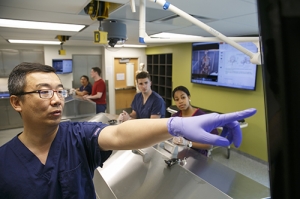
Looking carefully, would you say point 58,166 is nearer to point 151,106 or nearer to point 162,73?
point 151,106

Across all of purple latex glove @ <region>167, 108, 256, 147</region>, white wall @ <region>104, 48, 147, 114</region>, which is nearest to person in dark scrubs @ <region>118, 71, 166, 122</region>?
purple latex glove @ <region>167, 108, 256, 147</region>

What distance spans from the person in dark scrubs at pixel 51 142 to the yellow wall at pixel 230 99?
3.05m

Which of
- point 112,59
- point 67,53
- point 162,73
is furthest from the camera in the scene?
point 112,59

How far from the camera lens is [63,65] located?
19.5 ft

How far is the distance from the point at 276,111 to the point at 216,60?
4.03 metres

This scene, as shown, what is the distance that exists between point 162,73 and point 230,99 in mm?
2638

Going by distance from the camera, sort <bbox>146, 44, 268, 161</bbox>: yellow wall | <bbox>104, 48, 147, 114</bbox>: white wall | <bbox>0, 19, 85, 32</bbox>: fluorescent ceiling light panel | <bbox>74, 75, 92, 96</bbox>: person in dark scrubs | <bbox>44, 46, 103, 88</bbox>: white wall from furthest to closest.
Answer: <bbox>104, 48, 147, 114</bbox>: white wall < <bbox>44, 46, 103, 88</bbox>: white wall < <bbox>74, 75, 92, 96</bbox>: person in dark scrubs < <bbox>146, 44, 268, 161</bbox>: yellow wall < <bbox>0, 19, 85, 32</bbox>: fluorescent ceiling light panel

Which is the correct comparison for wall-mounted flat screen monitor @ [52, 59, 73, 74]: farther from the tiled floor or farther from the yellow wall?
the tiled floor

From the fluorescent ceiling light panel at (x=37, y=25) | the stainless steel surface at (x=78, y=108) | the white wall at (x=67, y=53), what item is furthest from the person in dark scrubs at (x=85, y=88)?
the white wall at (x=67, y=53)

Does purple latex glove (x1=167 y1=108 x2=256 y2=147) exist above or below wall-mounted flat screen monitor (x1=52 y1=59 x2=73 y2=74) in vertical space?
below

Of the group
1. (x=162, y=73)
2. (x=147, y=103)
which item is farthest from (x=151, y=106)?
(x=162, y=73)

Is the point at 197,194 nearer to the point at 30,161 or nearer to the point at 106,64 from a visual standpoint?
the point at 30,161

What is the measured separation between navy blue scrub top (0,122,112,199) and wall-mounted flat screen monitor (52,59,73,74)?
5.37 m

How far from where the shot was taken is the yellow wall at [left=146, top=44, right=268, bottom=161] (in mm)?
3436
